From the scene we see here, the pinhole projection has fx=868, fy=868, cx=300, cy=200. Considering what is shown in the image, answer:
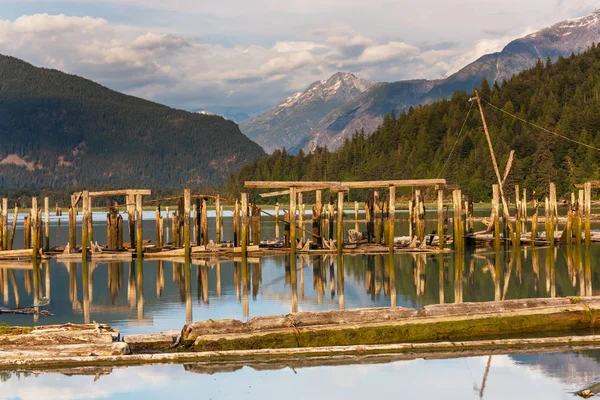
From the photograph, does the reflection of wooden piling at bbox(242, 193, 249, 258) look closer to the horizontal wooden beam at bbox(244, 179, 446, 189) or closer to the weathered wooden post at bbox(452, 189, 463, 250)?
the horizontal wooden beam at bbox(244, 179, 446, 189)

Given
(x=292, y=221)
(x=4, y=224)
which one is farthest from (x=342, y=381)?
(x=4, y=224)

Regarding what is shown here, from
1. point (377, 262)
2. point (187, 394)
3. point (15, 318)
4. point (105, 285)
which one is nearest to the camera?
point (187, 394)

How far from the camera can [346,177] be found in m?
191

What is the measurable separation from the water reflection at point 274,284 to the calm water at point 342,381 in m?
7.22

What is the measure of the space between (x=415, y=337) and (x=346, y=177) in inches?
6624

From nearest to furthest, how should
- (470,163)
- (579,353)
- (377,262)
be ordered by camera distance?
1. (579,353)
2. (377,262)
3. (470,163)

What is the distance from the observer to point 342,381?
20.2 meters

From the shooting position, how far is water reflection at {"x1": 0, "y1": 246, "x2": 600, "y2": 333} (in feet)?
107

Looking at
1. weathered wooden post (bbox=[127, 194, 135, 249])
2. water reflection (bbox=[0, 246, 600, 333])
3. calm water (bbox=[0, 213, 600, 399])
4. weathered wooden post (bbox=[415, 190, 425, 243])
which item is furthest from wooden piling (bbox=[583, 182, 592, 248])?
weathered wooden post (bbox=[127, 194, 135, 249])

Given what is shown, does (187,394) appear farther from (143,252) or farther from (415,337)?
(143,252)

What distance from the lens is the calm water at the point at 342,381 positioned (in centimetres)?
1931

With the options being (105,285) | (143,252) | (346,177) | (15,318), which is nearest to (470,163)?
(346,177)

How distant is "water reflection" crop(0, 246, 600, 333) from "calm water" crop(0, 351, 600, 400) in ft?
23.7

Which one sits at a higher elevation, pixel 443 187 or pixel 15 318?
pixel 443 187
